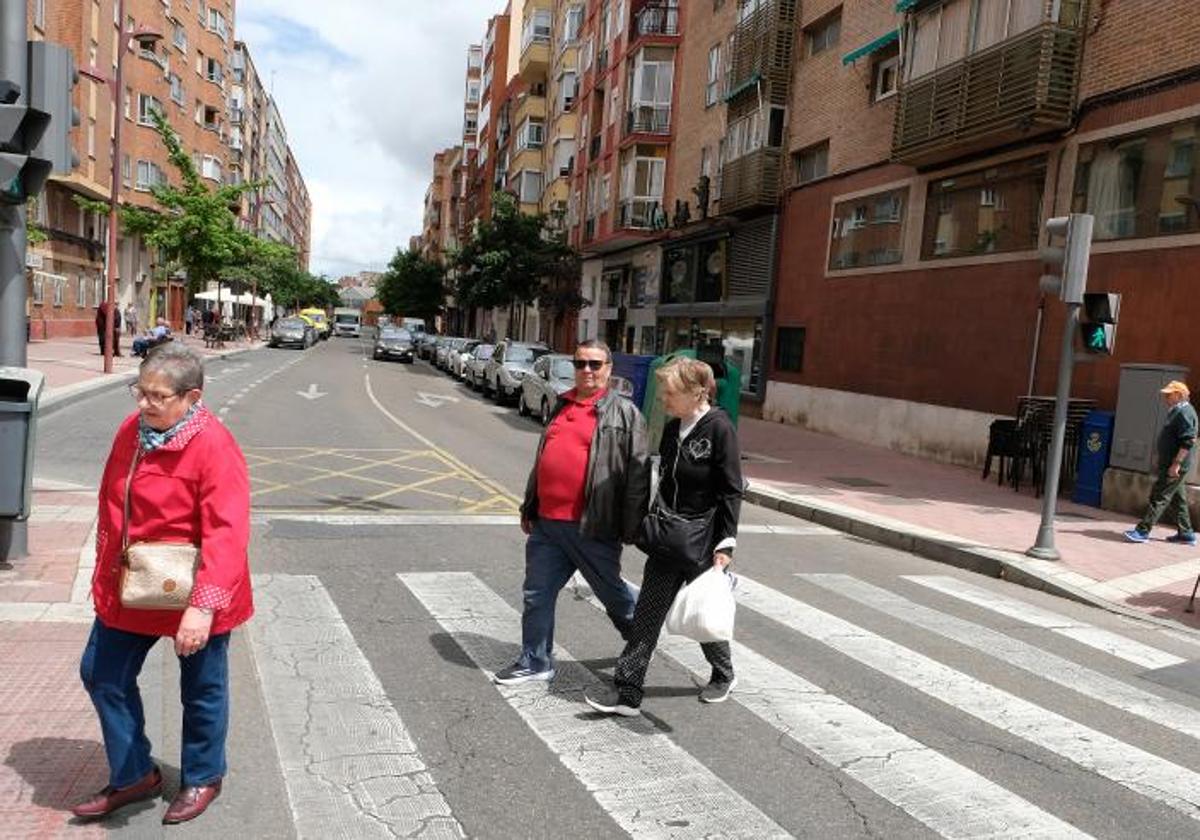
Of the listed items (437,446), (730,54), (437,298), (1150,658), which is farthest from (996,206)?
(437,298)

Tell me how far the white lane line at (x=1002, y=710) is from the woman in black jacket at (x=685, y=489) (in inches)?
66.7

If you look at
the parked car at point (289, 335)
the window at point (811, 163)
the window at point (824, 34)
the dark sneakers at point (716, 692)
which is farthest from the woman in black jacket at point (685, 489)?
the parked car at point (289, 335)

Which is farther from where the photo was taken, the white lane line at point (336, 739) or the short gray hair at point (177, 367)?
the white lane line at point (336, 739)

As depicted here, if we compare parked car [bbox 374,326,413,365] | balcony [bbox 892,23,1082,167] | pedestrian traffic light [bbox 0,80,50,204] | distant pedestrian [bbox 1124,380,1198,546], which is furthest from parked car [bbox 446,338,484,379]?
pedestrian traffic light [bbox 0,80,50,204]

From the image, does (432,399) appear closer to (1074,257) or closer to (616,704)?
(1074,257)

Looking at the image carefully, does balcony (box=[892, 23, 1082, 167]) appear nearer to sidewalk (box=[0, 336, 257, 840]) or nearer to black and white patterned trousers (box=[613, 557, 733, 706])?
black and white patterned trousers (box=[613, 557, 733, 706])

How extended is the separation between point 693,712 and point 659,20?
32060 mm

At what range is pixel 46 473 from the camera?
1052 centimetres

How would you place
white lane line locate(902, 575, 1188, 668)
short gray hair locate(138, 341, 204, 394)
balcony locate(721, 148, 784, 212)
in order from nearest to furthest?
short gray hair locate(138, 341, 204, 394), white lane line locate(902, 575, 1188, 668), balcony locate(721, 148, 784, 212)

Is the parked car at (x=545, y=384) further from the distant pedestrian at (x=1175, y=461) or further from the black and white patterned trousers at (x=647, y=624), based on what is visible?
the black and white patterned trousers at (x=647, y=624)

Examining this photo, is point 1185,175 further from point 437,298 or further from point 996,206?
point 437,298

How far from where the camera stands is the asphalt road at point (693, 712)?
144 inches

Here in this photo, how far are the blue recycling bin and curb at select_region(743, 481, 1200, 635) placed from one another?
361 centimetres

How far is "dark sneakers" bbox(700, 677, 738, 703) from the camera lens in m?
4.82
